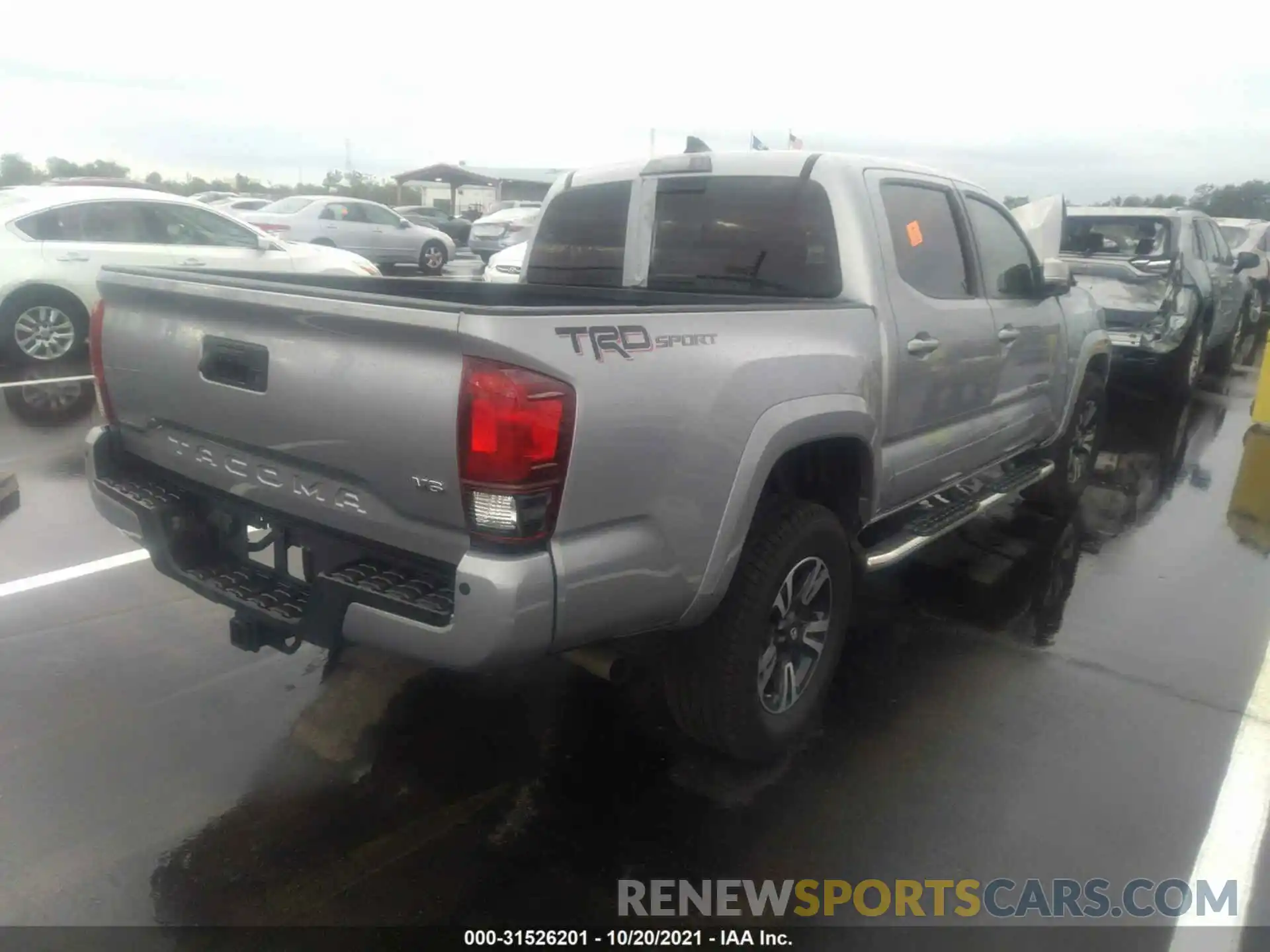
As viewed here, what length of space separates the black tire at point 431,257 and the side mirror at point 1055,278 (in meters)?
17.2

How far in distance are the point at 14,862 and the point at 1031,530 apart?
5.32 metres

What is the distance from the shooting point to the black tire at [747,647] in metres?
3.07

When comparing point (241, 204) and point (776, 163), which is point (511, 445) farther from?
point (241, 204)

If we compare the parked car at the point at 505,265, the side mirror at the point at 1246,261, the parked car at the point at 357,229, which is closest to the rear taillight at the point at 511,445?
the parked car at the point at 505,265

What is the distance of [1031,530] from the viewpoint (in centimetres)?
604

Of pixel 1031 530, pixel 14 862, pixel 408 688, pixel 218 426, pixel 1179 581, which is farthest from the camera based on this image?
pixel 1031 530

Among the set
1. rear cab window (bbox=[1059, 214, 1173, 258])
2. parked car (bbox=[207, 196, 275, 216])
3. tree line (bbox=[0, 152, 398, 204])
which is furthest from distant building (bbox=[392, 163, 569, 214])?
rear cab window (bbox=[1059, 214, 1173, 258])

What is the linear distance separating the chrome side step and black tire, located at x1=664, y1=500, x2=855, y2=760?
502mm

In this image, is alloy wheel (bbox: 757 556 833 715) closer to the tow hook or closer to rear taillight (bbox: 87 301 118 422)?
the tow hook

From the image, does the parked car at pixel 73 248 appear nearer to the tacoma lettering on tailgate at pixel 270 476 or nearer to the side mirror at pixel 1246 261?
the tacoma lettering on tailgate at pixel 270 476

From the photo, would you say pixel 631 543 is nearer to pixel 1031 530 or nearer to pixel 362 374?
pixel 362 374

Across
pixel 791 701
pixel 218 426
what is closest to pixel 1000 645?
pixel 791 701

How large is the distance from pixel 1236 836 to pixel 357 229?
745 inches

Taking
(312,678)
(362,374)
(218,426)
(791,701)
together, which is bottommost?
(312,678)
